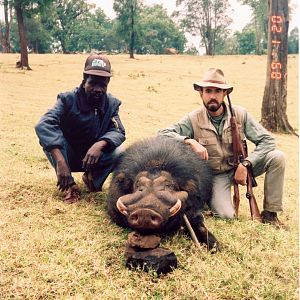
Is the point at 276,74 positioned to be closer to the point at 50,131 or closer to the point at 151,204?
the point at 50,131

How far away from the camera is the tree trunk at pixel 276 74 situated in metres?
10.9

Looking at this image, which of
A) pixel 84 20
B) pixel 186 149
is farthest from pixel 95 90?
pixel 84 20

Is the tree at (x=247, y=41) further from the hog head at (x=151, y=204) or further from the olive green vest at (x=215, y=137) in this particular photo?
the hog head at (x=151, y=204)

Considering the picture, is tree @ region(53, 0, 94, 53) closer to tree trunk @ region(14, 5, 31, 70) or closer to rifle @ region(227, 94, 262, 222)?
tree trunk @ region(14, 5, 31, 70)

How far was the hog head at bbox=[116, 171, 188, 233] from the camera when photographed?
113 inches

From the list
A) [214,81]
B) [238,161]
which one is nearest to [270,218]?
[238,161]

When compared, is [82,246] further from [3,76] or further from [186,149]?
[3,76]

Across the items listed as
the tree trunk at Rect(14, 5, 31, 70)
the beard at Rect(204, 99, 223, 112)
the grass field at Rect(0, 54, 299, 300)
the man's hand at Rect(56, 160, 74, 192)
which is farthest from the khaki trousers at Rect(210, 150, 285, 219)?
the tree trunk at Rect(14, 5, 31, 70)

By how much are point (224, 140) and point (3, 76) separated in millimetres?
15459

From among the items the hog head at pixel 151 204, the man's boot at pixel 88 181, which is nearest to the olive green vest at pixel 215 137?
the man's boot at pixel 88 181

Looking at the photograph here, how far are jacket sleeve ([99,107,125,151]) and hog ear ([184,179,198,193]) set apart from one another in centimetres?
117

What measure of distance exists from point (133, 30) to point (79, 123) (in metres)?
33.6

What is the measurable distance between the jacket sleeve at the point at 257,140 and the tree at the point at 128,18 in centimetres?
3079

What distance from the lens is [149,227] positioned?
2887mm
